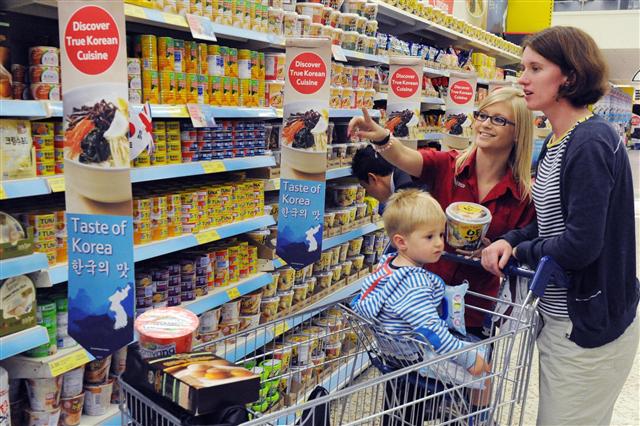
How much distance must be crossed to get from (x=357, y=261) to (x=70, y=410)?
231 cm

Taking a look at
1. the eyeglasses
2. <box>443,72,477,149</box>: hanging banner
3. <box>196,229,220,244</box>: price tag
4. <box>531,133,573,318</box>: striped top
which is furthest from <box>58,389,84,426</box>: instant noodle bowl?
<box>443,72,477,149</box>: hanging banner

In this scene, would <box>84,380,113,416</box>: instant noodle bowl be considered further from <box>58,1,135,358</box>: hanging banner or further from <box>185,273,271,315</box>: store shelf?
<box>58,1,135,358</box>: hanging banner

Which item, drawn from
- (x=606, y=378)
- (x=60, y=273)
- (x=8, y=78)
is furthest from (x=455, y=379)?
(x=8, y=78)

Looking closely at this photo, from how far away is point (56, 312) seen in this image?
2156mm

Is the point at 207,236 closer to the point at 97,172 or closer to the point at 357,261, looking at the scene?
the point at 97,172

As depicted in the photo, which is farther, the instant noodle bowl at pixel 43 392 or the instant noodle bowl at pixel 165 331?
the instant noodle bowl at pixel 43 392

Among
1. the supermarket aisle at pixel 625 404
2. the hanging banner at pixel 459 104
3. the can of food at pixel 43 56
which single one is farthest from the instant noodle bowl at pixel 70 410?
the hanging banner at pixel 459 104

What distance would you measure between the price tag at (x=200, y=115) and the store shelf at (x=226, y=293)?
791mm

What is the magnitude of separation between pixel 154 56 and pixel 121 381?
1481 mm

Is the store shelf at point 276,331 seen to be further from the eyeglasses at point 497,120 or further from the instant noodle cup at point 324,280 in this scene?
the eyeglasses at point 497,120

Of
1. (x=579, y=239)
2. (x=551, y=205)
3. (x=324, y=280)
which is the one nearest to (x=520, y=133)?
(x=551, y=205)

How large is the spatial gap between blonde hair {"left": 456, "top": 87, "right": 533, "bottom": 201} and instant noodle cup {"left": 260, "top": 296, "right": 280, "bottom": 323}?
1.60m

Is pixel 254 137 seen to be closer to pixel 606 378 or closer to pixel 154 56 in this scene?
pixel 154 56

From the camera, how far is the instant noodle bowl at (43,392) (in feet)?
6.97
